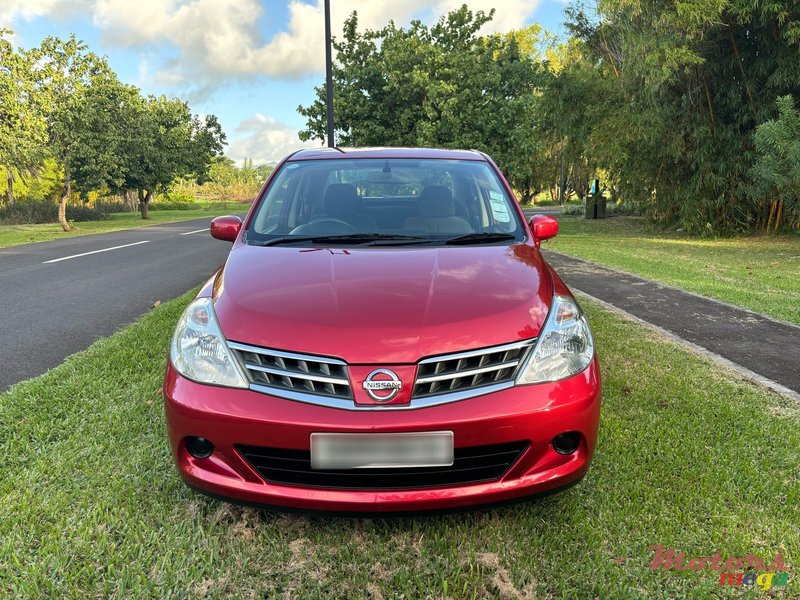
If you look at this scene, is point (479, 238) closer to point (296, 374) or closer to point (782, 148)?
point (296, 374)

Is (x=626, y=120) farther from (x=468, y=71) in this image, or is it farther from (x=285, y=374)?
(x=285, y=374)

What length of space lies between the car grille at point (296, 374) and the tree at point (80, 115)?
20.8 metres

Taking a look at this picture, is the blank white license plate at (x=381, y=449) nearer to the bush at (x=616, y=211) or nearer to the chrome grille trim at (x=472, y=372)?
the chrome grille trim at (x=472, y=372)

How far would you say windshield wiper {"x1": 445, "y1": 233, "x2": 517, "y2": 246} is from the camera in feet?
9.77

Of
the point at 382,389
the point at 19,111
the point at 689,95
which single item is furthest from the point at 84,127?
the point at 382,389

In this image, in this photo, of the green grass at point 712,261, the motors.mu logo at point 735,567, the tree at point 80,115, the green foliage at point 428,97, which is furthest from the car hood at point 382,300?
the tree at point 80,115

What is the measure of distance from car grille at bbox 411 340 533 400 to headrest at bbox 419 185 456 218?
1.36m

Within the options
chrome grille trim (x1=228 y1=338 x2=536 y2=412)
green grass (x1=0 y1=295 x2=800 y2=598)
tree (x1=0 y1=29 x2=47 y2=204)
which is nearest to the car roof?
green grass (x1=0 y1=295 x2=800 y2=598)

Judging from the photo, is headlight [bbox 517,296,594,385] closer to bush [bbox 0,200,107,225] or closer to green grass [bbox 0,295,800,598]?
green grass [bbox 0,295,800,598]

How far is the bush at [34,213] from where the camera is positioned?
88.3ft

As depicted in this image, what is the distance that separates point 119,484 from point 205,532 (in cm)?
63

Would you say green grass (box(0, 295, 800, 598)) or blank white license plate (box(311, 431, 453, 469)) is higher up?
blank white license plate (box(311, 431, 453, 469))

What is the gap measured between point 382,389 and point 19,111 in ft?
64.0

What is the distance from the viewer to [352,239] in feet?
9.84
